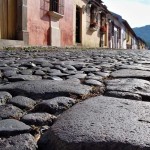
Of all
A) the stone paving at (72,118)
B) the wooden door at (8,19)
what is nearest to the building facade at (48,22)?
the wooden door at (8,19)

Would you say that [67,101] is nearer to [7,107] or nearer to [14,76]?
[7,107]

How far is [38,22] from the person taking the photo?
1123 cm

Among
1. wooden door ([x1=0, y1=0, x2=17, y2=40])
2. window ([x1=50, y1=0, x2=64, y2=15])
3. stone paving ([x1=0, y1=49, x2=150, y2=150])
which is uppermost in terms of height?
window ([x1=50, y1=0, x2=64, y2=15])

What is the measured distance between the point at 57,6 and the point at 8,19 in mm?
3679

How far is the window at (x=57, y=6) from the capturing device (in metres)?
12.5

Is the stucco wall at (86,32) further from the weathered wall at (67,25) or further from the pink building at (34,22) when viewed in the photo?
the pink building at (34,22)

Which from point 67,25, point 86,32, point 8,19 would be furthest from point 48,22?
point 86,32

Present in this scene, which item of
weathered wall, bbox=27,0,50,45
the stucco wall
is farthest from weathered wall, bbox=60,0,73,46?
weathered wall, bbox=27,0,50,45

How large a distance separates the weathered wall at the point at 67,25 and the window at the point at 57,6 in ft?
1.39

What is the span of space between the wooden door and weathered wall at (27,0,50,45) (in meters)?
0.54

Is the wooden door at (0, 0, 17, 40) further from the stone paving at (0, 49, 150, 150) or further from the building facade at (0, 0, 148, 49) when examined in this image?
the stone paving at (0, 49, 150, 150)

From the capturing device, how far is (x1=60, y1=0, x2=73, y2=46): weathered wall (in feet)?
45.4

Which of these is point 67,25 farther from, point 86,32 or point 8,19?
point 8,19

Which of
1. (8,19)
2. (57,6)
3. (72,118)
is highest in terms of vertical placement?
(57,6)
